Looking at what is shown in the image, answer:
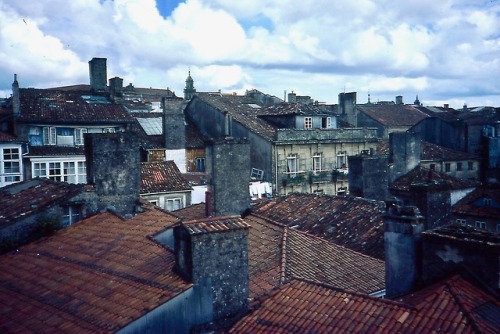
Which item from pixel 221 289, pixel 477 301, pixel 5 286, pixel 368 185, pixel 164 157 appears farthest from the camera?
pixel 164 157

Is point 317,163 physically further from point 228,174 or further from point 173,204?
point 228,174

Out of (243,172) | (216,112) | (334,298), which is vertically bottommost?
(334,298)

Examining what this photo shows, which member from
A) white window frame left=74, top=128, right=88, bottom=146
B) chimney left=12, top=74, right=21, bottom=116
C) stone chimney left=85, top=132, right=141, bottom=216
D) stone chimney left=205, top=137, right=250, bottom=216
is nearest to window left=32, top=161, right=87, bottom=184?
white window frame left=74, top=128, right=88, bottom=146

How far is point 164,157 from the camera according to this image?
1601 inches

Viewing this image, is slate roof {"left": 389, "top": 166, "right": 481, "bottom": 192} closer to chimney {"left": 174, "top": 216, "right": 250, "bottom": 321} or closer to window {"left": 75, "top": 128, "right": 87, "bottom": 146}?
window {"left": 75, "top": 128, "right": 87, "bottom": 146}

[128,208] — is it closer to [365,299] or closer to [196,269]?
[196,269]

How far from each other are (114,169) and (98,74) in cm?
2821

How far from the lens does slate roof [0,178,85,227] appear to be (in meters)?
17.4

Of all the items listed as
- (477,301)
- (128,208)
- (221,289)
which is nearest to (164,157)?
(128,208)

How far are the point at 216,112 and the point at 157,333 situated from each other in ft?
109

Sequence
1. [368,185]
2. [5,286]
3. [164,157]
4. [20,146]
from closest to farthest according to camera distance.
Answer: [5,286] → [368,185] → [20,146] → [164,157]

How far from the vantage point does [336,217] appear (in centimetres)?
2016

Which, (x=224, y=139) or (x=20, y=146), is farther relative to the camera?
(x=20, y=146)

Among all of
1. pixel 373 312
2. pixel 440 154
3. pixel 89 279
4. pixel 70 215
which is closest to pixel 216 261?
pixel 373 312
